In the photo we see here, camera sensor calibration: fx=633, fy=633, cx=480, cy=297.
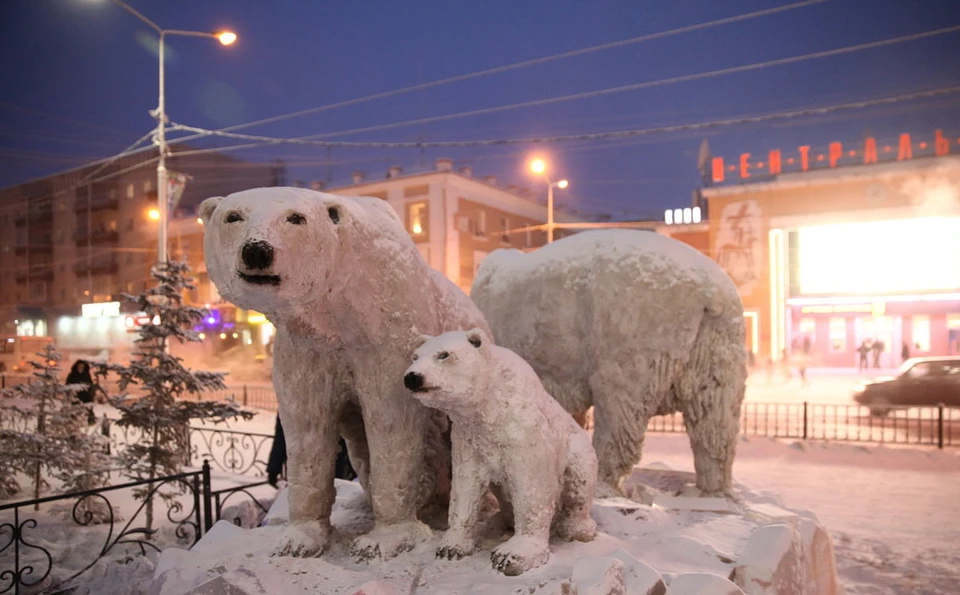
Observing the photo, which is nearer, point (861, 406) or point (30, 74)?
point (30, 74)

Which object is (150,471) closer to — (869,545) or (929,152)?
(869,545)

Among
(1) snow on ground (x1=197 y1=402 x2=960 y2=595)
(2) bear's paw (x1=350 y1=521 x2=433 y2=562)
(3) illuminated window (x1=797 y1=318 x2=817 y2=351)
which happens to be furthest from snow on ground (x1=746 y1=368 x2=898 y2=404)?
(2) bear's paw (x1=350 y1=521 x2=433 y2=562)

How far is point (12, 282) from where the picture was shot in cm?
636

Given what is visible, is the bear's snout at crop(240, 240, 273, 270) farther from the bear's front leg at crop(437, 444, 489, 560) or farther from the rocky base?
the rocky base

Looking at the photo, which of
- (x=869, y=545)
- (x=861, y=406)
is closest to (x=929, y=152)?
(x=861, y=406)

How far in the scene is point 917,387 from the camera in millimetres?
10828

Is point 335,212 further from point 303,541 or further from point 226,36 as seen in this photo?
point 226,36

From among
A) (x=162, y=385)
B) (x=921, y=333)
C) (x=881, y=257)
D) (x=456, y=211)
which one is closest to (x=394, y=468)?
(x=162, y=385)

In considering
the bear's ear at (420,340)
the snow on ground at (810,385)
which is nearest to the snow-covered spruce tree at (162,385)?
the bear's ear at (420,340)

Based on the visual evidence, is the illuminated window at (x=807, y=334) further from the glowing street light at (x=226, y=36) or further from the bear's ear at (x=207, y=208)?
the bear's ear at (x=207, y=208)

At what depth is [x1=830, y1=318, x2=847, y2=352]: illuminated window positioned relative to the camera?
554 inches

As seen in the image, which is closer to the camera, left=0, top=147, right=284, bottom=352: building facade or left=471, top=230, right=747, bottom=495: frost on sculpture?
left=471, top=230, right=747, bottom=495: frost on sculpture

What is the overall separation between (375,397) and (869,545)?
526cm

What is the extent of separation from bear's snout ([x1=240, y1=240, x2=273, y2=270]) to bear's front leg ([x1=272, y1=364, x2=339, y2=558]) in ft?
2.87
